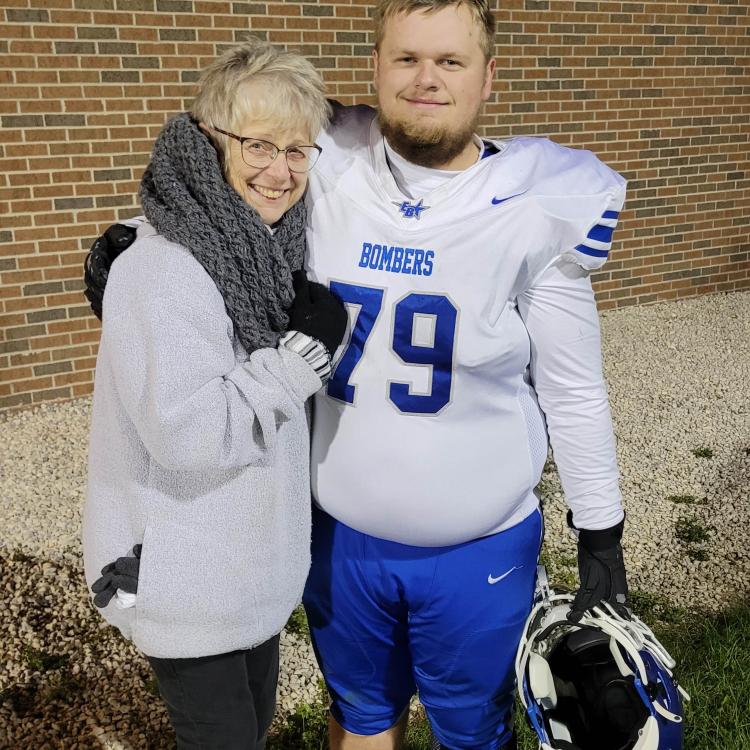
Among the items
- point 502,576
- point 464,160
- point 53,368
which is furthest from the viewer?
point 53,368

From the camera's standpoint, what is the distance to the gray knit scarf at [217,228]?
1.73m

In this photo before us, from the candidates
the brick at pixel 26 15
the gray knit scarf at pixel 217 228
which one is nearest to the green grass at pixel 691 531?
the gray knit scarf at pixel 217 228

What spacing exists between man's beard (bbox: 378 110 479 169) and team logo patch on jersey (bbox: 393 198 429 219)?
100mm

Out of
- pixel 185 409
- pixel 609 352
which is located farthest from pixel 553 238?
pixel 609 352

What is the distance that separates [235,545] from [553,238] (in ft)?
3.17

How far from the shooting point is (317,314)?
1.87 m

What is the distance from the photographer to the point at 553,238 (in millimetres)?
1892

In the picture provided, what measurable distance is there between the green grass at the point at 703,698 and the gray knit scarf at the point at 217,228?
1634mm

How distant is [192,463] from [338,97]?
4718 mm

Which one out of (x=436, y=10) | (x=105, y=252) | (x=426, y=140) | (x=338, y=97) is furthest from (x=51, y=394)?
(x=436, y=10)

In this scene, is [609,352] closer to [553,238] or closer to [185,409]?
[553,238]

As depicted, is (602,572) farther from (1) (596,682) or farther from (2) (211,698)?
(2) (211,698)

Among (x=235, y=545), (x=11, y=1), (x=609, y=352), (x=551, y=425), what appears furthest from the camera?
(x=609, y=352)

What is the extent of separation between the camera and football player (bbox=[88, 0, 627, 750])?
6.27ft
